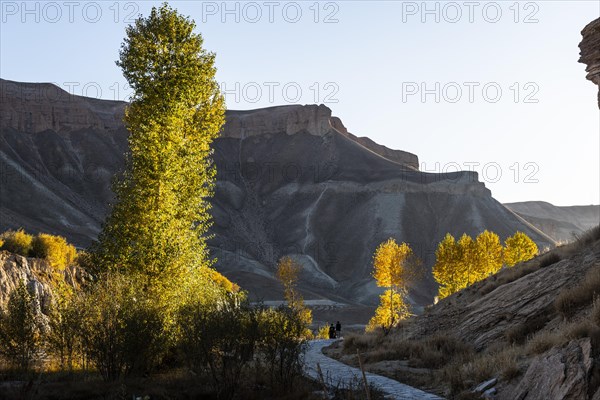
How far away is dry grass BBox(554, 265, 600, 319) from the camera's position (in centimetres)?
1619

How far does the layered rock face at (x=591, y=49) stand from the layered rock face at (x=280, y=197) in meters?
88.9

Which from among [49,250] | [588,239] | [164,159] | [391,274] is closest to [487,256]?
[391,274]

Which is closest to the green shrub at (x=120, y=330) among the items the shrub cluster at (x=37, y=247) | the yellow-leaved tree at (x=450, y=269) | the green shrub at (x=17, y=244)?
the shrub cluster at (x=37, y=247)

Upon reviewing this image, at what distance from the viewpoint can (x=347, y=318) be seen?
Result: 95500mm

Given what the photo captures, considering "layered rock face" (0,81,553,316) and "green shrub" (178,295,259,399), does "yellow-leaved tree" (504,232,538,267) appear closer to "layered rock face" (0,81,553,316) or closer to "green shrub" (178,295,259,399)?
"layered rock face" (0,81,553,316)

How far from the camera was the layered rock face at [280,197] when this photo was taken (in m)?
118

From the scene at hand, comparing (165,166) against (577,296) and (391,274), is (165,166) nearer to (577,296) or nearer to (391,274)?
(577,296)

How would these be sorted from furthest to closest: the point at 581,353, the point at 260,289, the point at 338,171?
the point at 338,171 → the point at 260,289 → the point at 581,353

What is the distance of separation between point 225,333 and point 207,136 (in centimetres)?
982

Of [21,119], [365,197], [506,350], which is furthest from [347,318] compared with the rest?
[21,119]

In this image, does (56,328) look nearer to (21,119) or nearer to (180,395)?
(180,395)

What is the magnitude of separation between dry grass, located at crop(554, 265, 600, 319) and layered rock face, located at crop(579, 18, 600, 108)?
6164 millimetres

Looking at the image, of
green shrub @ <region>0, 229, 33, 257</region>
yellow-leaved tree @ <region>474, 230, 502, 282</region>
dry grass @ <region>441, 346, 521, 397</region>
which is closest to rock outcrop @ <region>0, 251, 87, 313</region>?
green shrub @ <region>0, 229, 33, 257</region>

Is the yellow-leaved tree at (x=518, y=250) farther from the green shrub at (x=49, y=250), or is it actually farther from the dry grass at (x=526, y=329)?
the dry grass at (x=526, y=329)
